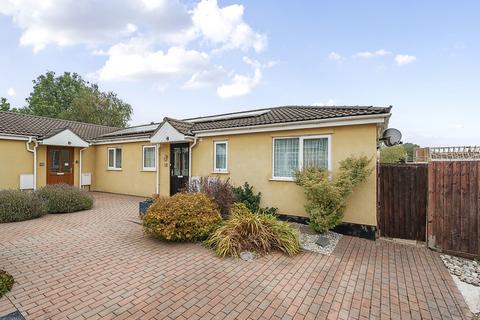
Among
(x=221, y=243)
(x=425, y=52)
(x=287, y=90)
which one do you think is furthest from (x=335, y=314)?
(x=287, y=90)

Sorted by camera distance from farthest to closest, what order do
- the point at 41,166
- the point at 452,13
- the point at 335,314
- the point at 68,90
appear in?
the point at 68,90
the point at 41,166
the point at 452,13
the point at 335,314

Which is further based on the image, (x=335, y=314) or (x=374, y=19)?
(x=374, y=19)

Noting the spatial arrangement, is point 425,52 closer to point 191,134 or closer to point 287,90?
point 287,90

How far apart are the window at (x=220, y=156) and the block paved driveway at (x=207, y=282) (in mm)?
4863

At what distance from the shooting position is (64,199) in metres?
9.82

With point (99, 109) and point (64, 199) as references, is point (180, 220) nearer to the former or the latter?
point (64, 199)

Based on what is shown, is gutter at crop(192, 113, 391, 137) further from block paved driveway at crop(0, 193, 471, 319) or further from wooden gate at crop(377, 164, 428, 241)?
block paved driveway at crop(0, 193, 471, 319)

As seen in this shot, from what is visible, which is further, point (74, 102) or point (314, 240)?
point (74, 102)

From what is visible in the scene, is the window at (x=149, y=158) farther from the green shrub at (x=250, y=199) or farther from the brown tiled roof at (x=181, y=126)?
the green shrub at (x=250, y=199)

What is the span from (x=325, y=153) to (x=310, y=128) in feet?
3.33

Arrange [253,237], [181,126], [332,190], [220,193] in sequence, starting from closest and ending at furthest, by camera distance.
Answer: [253,237] → [332,190] → [220,193] → [181,126]

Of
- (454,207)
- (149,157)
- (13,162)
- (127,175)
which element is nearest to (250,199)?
(454,207)

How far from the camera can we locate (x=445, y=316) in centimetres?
368

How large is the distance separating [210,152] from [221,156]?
0.61 metres
